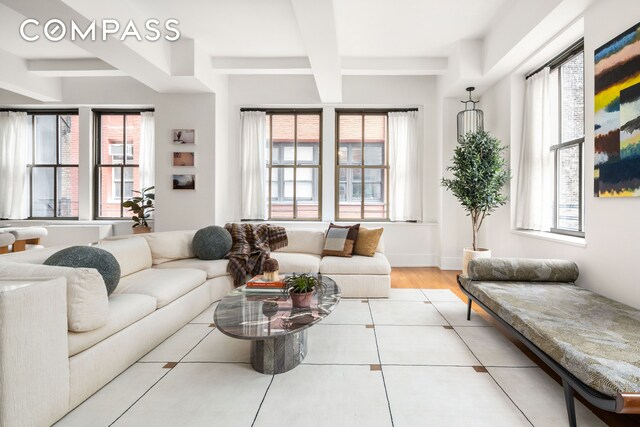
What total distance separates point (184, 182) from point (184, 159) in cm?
39

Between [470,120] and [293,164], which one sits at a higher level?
[470,120]

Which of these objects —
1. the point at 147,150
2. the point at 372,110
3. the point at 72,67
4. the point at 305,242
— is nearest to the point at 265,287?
the point at 305,242

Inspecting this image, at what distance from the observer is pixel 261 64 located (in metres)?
5.24

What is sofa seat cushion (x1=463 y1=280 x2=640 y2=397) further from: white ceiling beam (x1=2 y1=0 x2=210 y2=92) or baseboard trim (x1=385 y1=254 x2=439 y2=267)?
white ceiling beam (x1=2 y1=0 x2=210 y2=92)

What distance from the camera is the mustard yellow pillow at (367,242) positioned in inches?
179

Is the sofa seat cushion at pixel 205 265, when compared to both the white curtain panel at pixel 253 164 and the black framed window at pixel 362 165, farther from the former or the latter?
the black framed window at pixel 362 165

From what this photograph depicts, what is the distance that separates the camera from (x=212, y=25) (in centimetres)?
434

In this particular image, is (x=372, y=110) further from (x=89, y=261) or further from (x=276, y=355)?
(x=89, y=261)

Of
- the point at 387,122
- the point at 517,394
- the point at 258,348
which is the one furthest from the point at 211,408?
the point at 387,122

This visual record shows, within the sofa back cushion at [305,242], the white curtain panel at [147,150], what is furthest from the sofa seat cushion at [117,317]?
the white curtain panel at [147,150]

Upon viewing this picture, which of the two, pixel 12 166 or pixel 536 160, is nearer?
pixel 536 160

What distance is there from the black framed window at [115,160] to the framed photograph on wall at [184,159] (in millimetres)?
1240

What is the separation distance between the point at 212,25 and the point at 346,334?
13.4 feet

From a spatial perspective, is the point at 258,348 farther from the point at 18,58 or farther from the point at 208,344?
the point at 18,58
